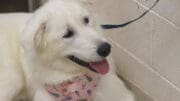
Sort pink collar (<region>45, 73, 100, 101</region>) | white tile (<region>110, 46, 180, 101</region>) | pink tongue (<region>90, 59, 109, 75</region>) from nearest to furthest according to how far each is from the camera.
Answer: pink tongue (<region>90, 59, 109, 75</region>), pink collar (<region>45, 73, 100, 101</region>), white tile (<region>110, 46, 180, 101</region>)

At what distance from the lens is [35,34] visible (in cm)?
158

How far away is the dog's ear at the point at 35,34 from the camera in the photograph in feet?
5.15

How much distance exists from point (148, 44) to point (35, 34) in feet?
2.00

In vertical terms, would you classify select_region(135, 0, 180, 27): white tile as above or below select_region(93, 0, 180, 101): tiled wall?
above

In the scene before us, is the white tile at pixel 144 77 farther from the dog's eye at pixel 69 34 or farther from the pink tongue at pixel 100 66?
the dog's eye at pixel 69 34

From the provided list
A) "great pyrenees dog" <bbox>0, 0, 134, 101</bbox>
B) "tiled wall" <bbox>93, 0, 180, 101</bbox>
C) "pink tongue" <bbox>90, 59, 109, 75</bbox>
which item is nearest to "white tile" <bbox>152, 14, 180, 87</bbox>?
"tiled wall" <bbox>93, 0, 180, 101</bbox>

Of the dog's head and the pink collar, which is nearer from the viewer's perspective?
the dog's head

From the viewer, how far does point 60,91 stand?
5.94 feet

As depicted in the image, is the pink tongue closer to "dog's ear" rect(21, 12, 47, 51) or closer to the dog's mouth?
the dog's mouth

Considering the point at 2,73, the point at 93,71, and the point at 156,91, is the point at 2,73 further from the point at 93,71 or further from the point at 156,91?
the point at 156,91

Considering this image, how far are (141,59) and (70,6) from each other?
57 cm

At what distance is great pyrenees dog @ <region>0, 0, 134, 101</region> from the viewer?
1.60 metres

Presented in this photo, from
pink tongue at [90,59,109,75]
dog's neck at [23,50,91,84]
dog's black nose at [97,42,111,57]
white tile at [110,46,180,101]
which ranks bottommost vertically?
white tile at [110,46,180,101]

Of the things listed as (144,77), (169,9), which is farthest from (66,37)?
(144,77)
